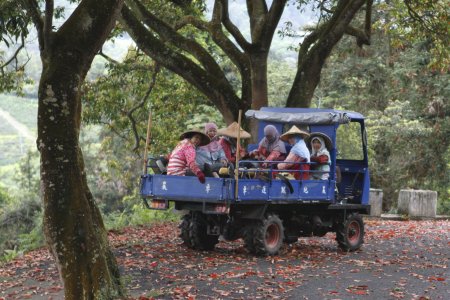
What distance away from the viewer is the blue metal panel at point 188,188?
12969 mm

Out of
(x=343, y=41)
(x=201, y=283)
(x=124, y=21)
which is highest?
(x=343, y=41)

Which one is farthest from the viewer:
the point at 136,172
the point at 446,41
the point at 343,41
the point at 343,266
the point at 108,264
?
the point at 136,172

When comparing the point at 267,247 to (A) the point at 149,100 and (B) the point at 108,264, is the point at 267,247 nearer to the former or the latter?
(B) the point at 108,264

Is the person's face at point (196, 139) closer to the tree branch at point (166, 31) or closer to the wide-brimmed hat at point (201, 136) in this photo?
the wide-brimmed hat at point (201, 136)

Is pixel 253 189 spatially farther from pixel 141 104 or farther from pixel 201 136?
pixel 141 104

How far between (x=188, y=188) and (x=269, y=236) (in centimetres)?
191

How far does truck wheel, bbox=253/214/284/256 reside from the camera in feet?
44.6

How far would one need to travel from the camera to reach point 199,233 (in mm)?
14453

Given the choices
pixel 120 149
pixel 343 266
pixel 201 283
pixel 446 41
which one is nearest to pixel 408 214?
pixel 446 41

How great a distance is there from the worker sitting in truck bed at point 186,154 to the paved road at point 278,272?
4.96 feet

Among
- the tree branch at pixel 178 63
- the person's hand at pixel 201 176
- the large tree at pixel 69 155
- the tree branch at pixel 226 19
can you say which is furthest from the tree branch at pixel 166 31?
the large tree at pixel 69 155

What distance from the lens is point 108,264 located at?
996 centimetres

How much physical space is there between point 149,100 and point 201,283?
16115 mm

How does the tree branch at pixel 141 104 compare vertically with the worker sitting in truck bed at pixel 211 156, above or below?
above
